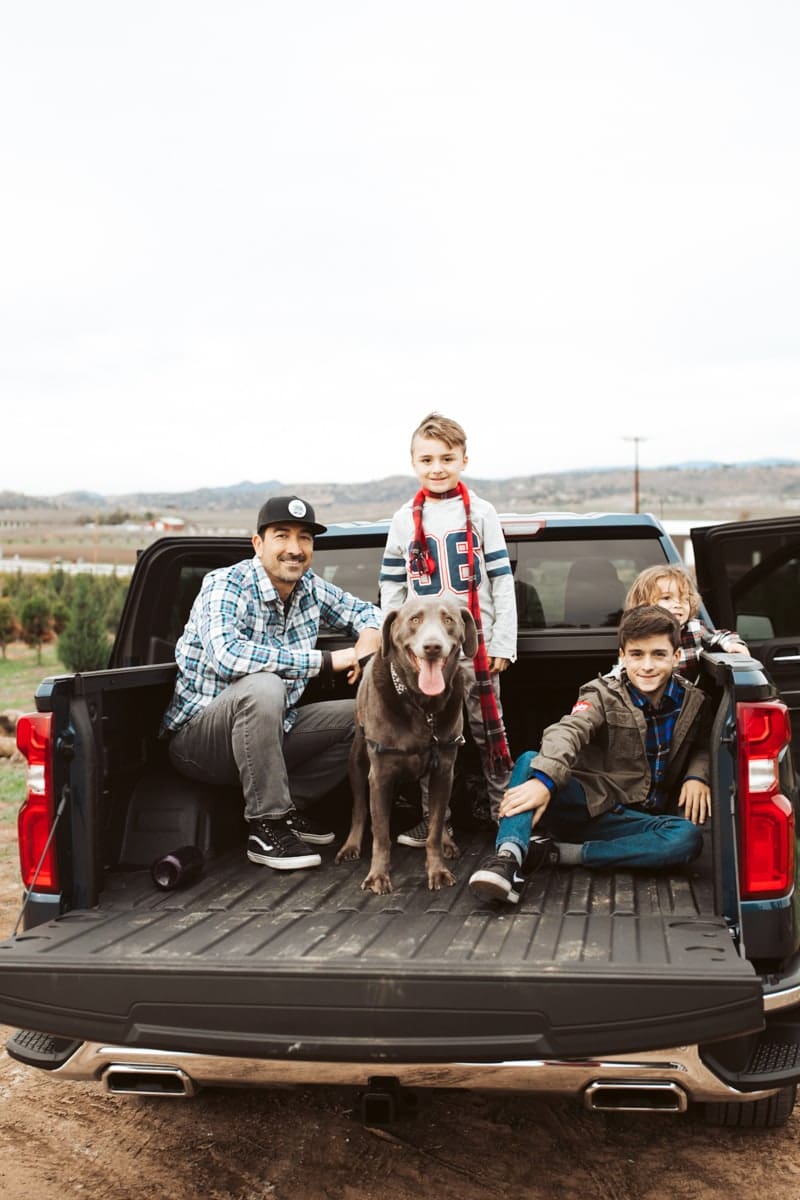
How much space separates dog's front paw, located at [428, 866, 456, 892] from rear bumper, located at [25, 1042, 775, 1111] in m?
1.03

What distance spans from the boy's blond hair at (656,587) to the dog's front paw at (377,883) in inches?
61.8

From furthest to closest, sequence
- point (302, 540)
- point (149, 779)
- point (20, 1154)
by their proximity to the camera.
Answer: point (302, 540)
point (149, 779)
point (20, 1154)

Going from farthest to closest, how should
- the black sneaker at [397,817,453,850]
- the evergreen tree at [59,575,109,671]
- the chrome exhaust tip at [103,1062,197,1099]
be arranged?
1. the evergreen tree at [59,575,109,671]
2. the black sneaker at [397,817,453,850]
3. the chrome exhaust tip at [103,1062,197,1099]

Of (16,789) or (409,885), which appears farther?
(16,789)

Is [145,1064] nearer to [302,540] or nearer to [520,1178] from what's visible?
[520,1178]

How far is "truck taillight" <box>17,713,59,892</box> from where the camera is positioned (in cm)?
337

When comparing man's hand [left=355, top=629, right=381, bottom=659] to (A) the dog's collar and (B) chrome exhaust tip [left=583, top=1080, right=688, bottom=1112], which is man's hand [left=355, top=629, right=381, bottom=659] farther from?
(B) chrome exhaust tip [left=583, top=1080, right=688, bottom=1112]

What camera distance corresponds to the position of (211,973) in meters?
2.81

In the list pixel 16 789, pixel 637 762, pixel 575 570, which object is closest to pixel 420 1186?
pixel 637 762

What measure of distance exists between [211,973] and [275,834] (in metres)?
1.27

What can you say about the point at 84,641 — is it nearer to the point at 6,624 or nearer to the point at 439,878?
the point at 6,624

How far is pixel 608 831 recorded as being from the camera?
13.0 ft

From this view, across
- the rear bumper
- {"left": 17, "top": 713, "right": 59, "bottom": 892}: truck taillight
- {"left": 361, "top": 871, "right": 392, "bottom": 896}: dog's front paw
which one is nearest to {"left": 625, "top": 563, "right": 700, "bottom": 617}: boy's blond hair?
{"left": 361, "top": 871, "right": 392, "bottom": 896}: dog's front paw

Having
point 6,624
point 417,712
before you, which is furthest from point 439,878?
point 6,624
